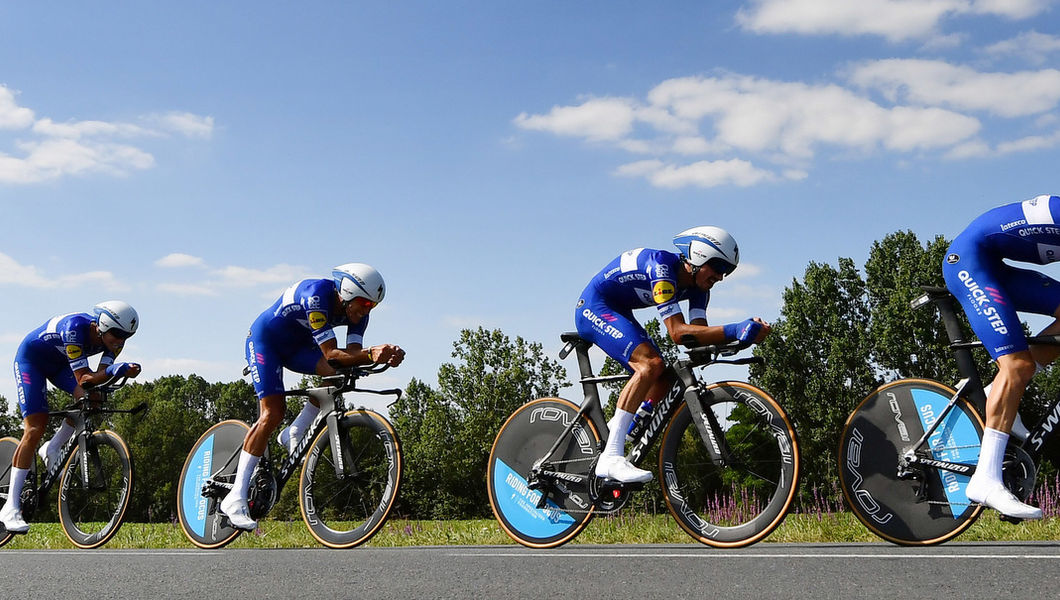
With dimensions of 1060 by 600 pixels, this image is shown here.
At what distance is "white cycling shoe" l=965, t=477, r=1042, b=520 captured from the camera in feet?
19.0

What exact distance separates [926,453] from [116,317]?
8610 millimetres

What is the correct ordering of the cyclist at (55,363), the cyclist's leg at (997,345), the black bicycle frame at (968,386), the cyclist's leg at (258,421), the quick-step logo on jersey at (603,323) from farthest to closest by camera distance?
the cyclist at (55,363)
the cyclist's leg at (258,421)
the quick-step logo on jersey at (603,323)
the black bicycle frame at (968,386)
the cyclist's leg at (997,345)

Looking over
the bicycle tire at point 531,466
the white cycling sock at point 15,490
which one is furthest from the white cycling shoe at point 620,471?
the white cycling sock at point 15,490

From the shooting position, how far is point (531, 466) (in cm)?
786

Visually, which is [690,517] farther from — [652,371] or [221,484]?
[221,484]

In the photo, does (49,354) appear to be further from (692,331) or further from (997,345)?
(997,345)

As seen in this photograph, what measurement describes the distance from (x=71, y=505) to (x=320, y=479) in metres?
3.95

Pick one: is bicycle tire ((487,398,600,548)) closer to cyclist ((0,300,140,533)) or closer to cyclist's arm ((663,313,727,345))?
cyclist's arm ((663,313,727,345))

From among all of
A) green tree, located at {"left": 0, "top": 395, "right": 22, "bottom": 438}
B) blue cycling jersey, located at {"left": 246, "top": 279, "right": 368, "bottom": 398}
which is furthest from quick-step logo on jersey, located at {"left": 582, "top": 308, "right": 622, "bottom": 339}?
green tree, located at {"left": 0, "top": 395, "right": 22, "bottom": 438}

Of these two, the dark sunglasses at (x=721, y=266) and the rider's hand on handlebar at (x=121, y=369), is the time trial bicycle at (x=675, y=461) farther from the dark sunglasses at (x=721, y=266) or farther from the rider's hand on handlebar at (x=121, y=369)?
the rider's hand on handlebar at (x=121, y=369)

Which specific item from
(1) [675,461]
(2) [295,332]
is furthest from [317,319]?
(1) [675,461]

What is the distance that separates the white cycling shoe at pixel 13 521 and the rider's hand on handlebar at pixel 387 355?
17.6ft

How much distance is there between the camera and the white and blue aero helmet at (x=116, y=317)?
35.6 ft

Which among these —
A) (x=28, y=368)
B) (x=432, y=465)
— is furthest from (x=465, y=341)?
(x=28, y=368)
